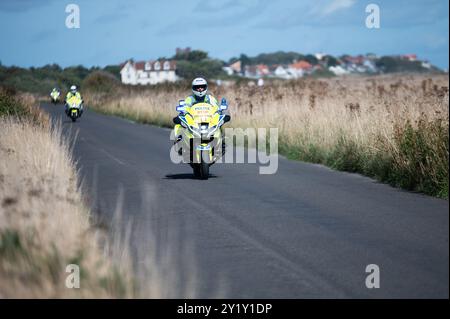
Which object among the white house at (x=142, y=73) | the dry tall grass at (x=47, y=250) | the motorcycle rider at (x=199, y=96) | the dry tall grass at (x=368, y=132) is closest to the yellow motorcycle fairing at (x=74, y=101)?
the dry tall grass at (x=368, y=132)

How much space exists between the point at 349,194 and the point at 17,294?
7.98 metres

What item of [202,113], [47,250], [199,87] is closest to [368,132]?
[202,113]

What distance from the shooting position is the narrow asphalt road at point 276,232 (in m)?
7.34

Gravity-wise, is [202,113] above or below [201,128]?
above

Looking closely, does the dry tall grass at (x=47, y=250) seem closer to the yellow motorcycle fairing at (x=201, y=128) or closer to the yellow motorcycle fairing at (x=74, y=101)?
the yellow motorcycle fairing at (x=201, y=128)

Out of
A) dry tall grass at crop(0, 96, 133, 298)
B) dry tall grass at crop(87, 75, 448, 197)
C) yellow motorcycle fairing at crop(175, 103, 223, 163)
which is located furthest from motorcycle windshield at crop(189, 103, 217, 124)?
dry tall grass at crop(0, 96, 133, 298)

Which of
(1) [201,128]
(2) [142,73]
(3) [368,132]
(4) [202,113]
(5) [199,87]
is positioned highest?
(2) [142,73]

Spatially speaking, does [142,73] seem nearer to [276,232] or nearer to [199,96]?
[199,96]

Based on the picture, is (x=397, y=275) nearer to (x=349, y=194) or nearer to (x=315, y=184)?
(x=349, y=194)

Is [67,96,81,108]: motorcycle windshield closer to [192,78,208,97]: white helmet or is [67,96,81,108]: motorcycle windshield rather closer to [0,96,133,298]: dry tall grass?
[192,78,208,97]: white helmet

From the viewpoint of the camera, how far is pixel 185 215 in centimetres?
1152

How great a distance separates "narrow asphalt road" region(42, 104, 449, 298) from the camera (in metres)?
7.34

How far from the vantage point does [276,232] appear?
32.9 ft

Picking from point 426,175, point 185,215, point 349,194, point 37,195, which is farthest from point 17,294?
point 426,175
